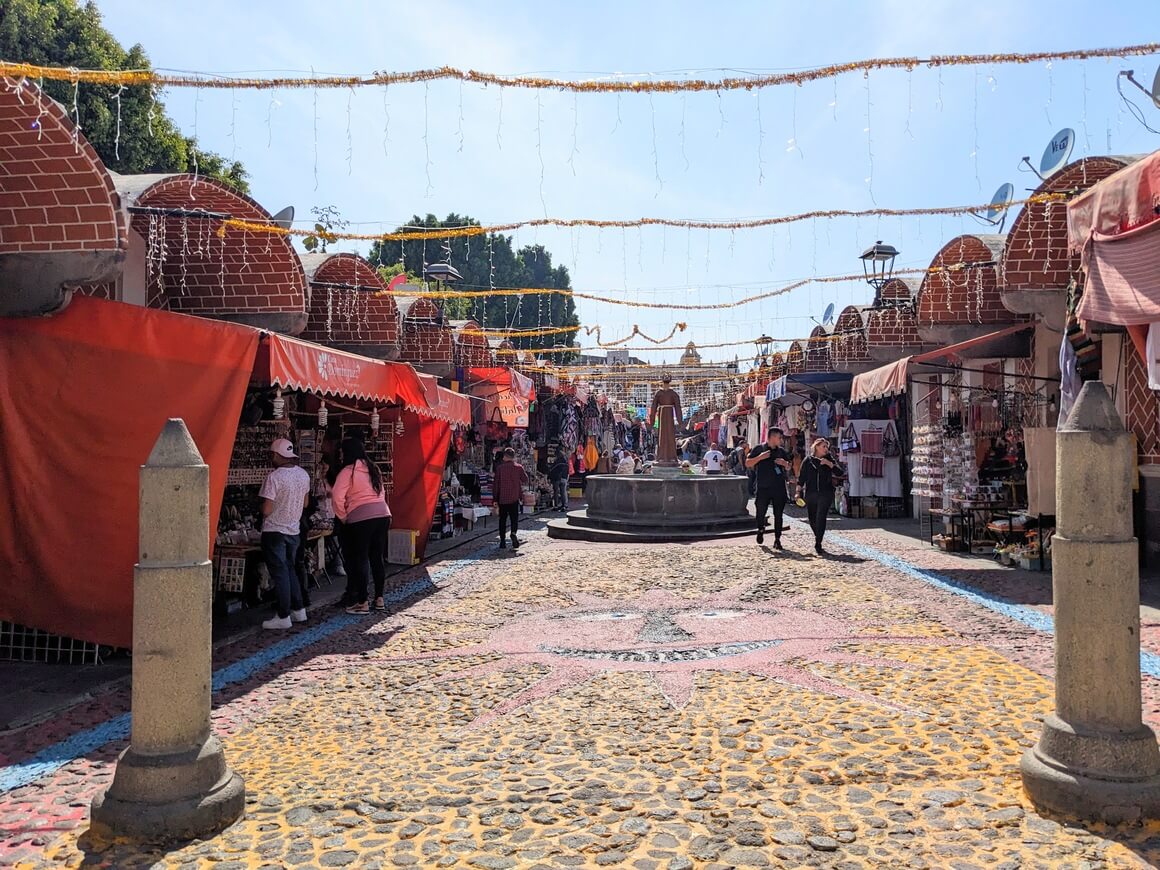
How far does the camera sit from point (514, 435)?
21422 millimetres

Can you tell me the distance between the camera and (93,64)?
18297 mm

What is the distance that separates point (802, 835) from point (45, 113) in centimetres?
604

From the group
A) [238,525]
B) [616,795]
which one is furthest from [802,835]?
[238,525]

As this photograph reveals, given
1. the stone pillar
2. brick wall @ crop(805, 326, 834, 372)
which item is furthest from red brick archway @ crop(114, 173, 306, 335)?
brick wall @ crop(805, 326, 834, 372)

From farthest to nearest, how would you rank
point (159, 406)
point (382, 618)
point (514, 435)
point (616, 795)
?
point (514, 435), point (382, 618), point (159, 406), point (616, 795)

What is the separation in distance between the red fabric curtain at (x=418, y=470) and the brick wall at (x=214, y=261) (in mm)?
2126

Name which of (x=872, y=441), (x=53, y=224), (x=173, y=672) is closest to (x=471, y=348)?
(x=872, y=441)

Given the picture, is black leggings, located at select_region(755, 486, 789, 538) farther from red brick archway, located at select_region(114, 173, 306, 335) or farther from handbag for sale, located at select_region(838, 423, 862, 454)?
red brick archway, located at select_region(114, 173, 306, 335)

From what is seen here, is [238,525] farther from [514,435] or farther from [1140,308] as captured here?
[514,435]

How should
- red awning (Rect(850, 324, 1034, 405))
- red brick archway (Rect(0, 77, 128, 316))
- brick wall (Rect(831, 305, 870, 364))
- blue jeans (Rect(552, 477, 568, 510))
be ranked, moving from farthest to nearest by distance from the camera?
blue jeans (Rect(552, 477, 568, 510)) → brick wall (Rect(831, 305, 870, 364)) → red awning (Rect(850, 324, 1034, 405)) → red brick archway (Rect(0, 77, 128, 316))

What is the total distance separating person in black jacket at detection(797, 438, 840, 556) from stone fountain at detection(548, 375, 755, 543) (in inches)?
112

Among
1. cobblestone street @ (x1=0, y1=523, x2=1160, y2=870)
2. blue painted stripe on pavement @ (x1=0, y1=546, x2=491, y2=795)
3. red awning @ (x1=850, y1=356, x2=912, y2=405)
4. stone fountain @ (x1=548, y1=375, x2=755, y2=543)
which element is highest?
red awning @ (x1=850, y1=356, x2=912, y2=405)

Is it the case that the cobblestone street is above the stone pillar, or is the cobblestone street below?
below

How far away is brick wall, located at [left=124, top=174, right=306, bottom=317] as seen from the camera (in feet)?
28.8
